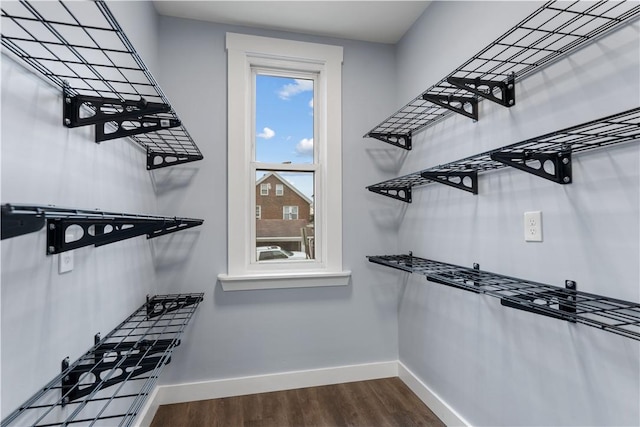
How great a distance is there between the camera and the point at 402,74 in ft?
7.57

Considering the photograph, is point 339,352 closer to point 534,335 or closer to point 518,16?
point 534,335

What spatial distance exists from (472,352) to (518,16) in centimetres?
158

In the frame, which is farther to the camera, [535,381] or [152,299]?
[152,299]

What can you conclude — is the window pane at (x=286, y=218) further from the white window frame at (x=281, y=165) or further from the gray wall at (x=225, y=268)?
the gray wall at (x=225, y=268)

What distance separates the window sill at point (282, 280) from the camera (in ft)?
6.77

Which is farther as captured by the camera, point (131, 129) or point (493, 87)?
point (493, 87)

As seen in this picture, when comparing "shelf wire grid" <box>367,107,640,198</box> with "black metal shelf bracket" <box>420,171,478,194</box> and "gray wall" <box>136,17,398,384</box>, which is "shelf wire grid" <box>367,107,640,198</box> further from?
"gray wall" <box>136,17,398,384</box>

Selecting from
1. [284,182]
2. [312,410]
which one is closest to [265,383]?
[312,410]

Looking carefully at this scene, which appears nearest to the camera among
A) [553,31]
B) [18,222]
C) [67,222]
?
[18,222]

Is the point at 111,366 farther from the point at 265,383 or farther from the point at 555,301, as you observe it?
the point at 555,301

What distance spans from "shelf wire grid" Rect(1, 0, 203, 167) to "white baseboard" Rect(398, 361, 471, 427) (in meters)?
2.03

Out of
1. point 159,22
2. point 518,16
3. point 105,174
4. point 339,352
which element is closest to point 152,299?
point 105,174

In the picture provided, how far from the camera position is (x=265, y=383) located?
210cm

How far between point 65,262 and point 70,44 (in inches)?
26.2
